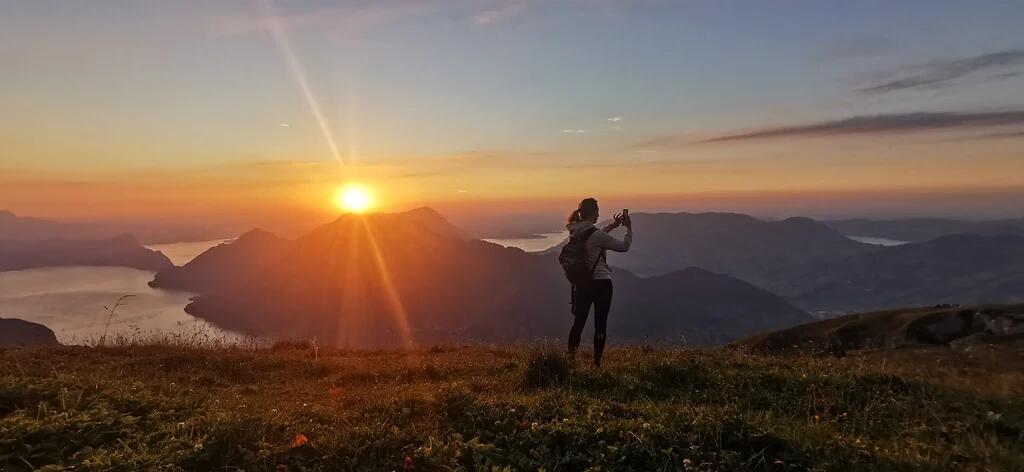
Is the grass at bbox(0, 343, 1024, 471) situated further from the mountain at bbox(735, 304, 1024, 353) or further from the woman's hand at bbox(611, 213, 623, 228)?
the mountain at bbox(735, 304, 1024, 353)

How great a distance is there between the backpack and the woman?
1.8 inches

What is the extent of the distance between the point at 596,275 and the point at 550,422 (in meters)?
4.49

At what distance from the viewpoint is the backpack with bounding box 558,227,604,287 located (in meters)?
9.84

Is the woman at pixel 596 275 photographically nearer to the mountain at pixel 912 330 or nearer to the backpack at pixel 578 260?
the backpack at pixel 578 260

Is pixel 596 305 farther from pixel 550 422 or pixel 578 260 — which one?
pixel 550 422

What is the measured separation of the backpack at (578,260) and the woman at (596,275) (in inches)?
1.8

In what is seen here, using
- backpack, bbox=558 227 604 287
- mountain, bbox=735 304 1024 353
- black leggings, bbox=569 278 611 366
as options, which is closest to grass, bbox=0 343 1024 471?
black leggings, bbox=569 278 611 366

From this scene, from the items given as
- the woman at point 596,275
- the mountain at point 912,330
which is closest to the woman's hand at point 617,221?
the woman at point 596,275

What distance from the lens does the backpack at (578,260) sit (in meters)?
9.84

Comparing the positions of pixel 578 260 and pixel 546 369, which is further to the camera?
pixel 578 260

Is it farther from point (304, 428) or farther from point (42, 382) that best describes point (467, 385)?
point (42, 382)

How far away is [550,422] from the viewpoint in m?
5.69

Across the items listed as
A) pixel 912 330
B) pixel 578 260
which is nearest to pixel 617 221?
pixel 578 260

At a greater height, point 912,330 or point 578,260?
point 578,260
